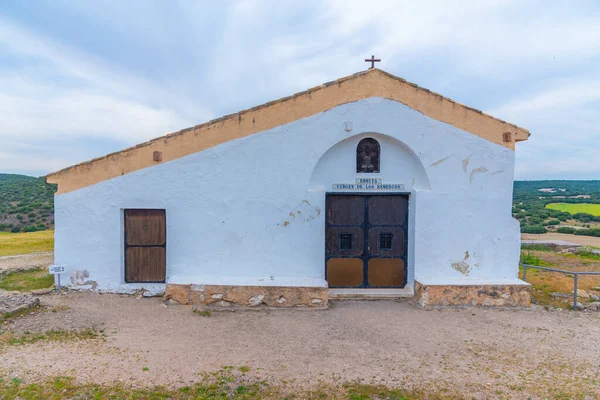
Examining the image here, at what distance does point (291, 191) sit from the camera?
8102 millimetres

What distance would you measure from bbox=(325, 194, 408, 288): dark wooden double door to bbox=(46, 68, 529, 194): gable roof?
2146 mm

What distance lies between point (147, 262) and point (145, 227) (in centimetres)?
83

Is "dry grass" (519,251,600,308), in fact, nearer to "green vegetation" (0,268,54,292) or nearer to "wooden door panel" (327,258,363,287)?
"wooden door panel" (327,258,363,287)

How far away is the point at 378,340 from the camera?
5.95 metres

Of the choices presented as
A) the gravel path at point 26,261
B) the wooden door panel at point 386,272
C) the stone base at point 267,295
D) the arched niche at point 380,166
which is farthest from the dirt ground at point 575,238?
the gravel path at point 26,261

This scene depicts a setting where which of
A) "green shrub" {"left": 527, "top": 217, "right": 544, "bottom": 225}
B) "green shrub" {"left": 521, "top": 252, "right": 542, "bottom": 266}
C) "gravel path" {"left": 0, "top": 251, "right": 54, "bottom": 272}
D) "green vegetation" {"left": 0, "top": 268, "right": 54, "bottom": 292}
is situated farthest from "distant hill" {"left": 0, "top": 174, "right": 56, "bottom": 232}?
"green shrub" {"left": 527, "top": 217, "right": 544, "bottom": 225}

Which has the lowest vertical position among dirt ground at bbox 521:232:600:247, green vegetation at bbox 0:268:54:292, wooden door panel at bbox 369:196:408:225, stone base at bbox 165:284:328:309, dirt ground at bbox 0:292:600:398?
dirt ground at bbox 521:232:600:247

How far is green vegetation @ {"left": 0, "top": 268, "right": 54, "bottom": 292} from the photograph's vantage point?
855cm

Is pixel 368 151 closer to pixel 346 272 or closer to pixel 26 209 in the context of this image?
pixel 346 272

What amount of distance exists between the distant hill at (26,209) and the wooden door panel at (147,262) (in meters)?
21.0

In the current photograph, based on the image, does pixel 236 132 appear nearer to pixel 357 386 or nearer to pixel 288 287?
pixel 288 287

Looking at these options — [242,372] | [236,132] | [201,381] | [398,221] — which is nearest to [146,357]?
[201,381]

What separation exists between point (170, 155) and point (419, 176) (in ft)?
19.0

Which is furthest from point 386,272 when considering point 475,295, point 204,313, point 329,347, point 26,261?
point 26,261
